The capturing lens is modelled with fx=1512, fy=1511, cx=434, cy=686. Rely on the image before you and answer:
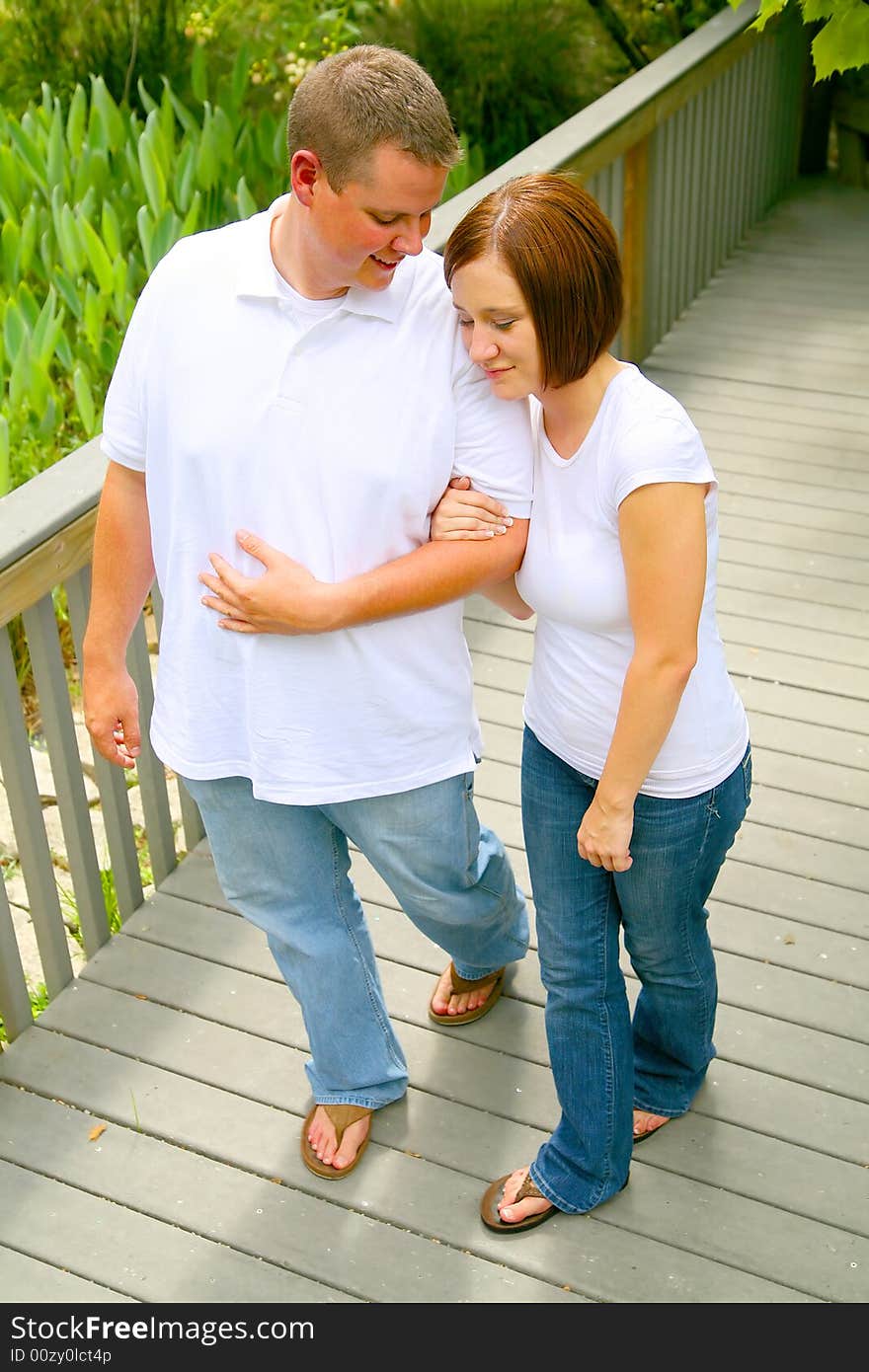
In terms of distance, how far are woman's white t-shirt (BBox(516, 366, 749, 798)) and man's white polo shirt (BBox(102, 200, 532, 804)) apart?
3.5 inches

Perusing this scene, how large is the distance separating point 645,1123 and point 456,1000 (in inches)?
15.1

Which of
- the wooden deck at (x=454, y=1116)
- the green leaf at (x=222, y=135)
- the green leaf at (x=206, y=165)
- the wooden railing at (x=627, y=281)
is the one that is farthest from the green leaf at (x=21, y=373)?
the wooden deck at (x=454, y=1116)

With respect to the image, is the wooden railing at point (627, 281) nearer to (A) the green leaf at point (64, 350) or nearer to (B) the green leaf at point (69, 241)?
(A) the green leaf at point (64, 350)

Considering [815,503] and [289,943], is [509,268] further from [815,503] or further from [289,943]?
[815,503]

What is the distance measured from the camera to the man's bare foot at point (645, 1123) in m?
2.29

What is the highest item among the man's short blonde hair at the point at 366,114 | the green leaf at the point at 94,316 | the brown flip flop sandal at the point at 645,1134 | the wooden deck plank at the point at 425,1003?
the man's short blonde hair at the point at 366,114

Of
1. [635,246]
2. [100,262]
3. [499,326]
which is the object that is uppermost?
[499,326]

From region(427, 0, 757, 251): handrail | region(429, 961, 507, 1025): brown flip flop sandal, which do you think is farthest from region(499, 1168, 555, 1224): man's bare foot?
region(427, 0, 757, 251): handrail

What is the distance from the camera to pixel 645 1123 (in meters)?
2.29

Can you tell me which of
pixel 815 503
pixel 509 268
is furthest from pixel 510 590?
pixel 815 503

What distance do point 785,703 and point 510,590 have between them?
1.40 metres

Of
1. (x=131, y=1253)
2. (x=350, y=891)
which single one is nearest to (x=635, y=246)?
(x=350, y=891)

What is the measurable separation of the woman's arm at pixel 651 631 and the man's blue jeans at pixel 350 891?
318 millimetres

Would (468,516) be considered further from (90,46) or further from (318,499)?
(90,46)
